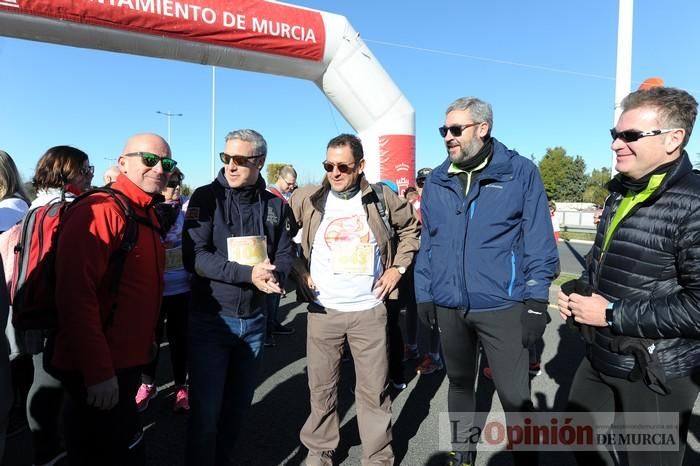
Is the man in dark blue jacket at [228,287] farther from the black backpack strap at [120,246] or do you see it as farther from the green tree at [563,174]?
the green tree at [563,174]

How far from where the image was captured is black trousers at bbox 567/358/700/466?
1637 mm

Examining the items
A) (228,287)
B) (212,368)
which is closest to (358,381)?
(212,368)

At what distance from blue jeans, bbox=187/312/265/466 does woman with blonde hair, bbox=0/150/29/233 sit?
5.07ft

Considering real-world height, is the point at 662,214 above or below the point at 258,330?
above

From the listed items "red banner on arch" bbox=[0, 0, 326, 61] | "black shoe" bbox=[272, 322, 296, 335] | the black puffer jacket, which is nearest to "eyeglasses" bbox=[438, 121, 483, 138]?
the black puffer jacket

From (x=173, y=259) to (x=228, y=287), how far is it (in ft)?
4.64

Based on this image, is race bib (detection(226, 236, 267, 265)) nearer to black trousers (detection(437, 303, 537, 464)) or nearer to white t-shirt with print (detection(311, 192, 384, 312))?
white t-shirt with print (detection(311, 192, 384, 312))

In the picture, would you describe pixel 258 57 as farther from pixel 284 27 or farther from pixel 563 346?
pixel 563 346

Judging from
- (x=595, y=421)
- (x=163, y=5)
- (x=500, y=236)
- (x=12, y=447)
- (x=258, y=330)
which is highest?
(x=163, y=5)

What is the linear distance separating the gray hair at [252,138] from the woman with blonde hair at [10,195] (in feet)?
5.40

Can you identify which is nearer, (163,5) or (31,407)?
(31,407)

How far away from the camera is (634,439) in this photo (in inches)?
67.1

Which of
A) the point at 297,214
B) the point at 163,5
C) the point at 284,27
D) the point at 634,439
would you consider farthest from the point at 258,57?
the point at 634,439

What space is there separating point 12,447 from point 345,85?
6.44m
